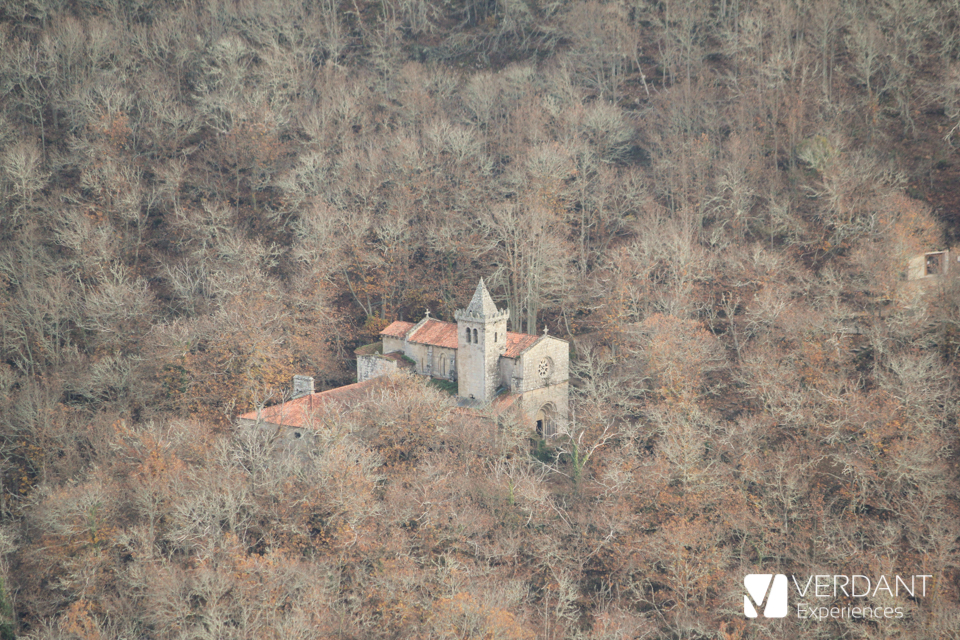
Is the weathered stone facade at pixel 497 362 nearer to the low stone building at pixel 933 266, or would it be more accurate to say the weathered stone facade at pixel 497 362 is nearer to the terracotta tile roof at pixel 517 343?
the terracotta tile roof at pixel 517 343

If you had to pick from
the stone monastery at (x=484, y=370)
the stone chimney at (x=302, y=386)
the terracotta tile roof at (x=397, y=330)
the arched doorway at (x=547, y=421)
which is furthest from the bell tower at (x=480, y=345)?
the stone chimney at (x=302, y=386)

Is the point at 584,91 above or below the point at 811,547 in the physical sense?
above

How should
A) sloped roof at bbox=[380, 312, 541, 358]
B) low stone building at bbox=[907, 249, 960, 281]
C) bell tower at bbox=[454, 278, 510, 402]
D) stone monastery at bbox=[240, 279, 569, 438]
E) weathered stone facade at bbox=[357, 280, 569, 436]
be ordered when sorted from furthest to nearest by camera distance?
sloped roof at bbox=[380, 312, 541, 358]
weathered stone facade at bbox=[357, 280, 569, 436]
bell tower at bbox=[454, 278, 510, 402]
stone monastery at bbox=[240, 279, 569, 438]
low stone building at bbox=[907, 249, 960, 281]

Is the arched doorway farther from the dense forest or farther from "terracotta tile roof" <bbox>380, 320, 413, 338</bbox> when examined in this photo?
"terracotta tile roof" <bbox>380, 320, 413, 338</bbox>

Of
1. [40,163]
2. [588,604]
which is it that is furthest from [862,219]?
[40,163]

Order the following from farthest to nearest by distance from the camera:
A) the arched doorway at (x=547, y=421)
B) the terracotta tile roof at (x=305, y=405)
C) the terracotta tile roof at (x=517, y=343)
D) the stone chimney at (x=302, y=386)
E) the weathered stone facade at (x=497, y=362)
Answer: the stone chimney at (x=302, y=386)
the arched doorway at (x=547, y=421)
the terracotta tile roof at (x=517, y=343)
the weathered stone facade at (x=497, y=362)
the terracotta tile roof at (x=305, y=405)

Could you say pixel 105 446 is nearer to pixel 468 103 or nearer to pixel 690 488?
pixel 690 488

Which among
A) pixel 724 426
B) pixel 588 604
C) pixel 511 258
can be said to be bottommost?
pixel 588 604

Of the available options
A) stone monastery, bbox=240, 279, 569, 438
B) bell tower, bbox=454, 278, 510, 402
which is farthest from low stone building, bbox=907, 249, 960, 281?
bell tower, bbox=454, 278, 510, 402
